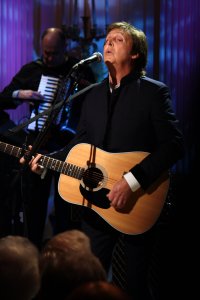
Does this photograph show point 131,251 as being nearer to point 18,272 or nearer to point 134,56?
point 134,56

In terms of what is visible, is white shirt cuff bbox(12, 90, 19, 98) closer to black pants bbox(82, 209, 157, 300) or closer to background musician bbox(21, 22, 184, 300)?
background musician bbox(21, 22, 184, 300)

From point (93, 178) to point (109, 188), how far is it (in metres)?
0.13

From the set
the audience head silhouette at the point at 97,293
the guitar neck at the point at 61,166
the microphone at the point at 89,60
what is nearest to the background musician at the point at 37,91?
the guitar neck at the point at 61,166

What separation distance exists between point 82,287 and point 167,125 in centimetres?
172

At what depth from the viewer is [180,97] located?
486 centimetres

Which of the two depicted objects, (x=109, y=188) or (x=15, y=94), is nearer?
(x=109, y=188)

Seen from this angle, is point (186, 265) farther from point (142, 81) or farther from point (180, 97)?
point (142, 81)

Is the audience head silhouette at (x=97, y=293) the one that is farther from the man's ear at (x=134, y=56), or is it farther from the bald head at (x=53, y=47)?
the bald head at (x=53, y=47)

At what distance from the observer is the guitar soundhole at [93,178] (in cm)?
308

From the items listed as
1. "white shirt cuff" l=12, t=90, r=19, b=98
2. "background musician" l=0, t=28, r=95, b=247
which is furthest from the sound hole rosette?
"white shirt cuff" l=12, t=90, r=19, b=98

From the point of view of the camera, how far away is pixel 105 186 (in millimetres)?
3049

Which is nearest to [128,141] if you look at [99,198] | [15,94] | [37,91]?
[99,198]

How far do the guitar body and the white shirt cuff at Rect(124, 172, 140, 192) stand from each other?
102 millimetres

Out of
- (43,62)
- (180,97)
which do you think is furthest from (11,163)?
(180,97)
